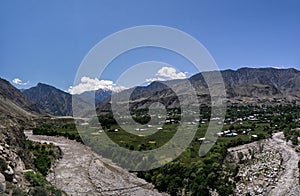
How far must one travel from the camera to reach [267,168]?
128 feet

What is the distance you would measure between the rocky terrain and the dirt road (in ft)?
33.6

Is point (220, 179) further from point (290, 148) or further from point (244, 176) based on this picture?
point (290, 148)

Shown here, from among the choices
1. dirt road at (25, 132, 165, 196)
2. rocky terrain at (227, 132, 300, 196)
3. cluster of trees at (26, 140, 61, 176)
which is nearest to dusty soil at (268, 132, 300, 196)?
rocky terrain at (227, 132, 300, 196)

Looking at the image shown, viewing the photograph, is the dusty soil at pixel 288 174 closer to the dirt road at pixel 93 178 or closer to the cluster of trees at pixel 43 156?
the dirt road at pixel 93 178

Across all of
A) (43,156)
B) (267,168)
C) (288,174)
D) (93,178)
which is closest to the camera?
(93,178)

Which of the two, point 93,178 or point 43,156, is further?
point 43,156

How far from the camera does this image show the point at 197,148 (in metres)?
47.0

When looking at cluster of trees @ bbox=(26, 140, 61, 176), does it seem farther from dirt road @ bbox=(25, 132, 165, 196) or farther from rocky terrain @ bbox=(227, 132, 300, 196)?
rocky terrain @ bbox=(227, 132, 300, 196)

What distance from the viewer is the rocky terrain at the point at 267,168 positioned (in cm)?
3328

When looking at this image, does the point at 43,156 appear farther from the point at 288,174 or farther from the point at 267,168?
the point at 288,174

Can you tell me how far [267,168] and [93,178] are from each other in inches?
783

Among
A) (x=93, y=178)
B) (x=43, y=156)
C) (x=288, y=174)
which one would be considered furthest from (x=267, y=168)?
(x=43, y=156)

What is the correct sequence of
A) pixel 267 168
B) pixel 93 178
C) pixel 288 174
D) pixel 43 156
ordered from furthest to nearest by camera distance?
pixel 43 156 → pixel 267 168 → pixel 288 174 → pixel 93 178

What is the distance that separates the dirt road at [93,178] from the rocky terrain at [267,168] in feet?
33.6
